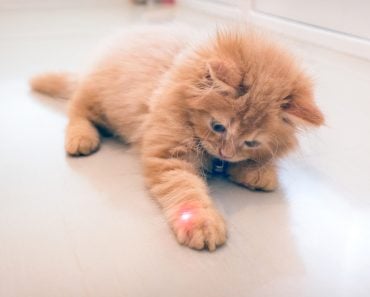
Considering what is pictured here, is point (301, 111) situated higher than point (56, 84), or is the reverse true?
point (301, 111)

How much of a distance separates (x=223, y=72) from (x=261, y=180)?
346 mm

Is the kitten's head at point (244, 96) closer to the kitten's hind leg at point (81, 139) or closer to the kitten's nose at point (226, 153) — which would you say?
the kitten's nose at point (226, 153)

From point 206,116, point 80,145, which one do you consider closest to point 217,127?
point 206,116

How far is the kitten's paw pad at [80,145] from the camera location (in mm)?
1433

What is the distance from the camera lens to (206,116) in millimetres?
1147

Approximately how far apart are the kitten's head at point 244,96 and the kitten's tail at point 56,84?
82 cm

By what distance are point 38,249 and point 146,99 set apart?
1.82 ft

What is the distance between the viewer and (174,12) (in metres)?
4.28

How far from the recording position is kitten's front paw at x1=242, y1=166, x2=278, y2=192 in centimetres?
124

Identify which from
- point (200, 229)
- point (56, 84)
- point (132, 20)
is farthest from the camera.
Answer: point (132, 20)

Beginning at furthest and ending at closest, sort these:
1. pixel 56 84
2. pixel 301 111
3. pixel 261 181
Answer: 1. pixel 56 84
2. pixel 261 181
3. pixel 301 111

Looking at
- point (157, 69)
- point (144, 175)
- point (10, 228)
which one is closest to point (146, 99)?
point (157, 69)

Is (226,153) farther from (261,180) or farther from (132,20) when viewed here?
(132,20)

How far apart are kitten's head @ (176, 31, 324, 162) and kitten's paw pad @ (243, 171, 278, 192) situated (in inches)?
2.7
